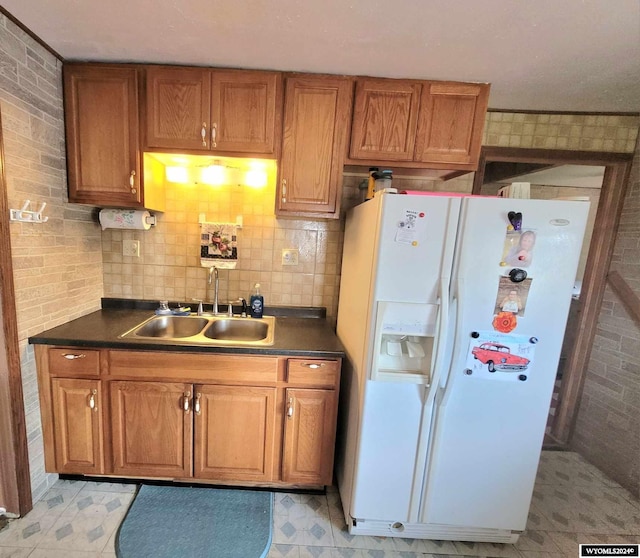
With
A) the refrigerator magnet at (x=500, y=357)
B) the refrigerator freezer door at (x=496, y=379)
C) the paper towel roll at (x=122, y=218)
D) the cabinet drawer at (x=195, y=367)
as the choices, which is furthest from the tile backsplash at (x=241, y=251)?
the refrigerator magnet at (x=500, y=357)

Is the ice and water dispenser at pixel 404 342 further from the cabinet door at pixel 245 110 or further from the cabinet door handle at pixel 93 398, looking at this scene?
the cabinet door handle at pixel 93 398

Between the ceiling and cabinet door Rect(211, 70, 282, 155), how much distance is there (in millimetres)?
67

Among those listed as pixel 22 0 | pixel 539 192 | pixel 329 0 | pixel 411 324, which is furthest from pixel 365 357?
pixel 539 192

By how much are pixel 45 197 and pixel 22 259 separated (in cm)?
35

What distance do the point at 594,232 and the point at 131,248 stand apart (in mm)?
3194

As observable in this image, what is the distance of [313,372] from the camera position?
60.3 inches

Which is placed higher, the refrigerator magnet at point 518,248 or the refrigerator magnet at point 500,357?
the refrigerator magnet at point 518,248

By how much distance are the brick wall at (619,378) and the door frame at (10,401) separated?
11.2 feet

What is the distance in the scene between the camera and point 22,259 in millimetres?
1383

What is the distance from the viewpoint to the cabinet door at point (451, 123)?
5.07 ft

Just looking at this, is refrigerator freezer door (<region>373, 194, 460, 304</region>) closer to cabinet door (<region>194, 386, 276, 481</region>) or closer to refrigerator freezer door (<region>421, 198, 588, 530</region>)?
refrigerator freezer door (<region>421, 198, 588, 530</region>)

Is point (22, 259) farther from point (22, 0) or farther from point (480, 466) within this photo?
point (480, 466)

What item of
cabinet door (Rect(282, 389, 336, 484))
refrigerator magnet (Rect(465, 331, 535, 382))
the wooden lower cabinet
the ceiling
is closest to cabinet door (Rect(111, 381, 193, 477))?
the wooden lower cabinet

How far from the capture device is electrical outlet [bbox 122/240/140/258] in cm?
198
